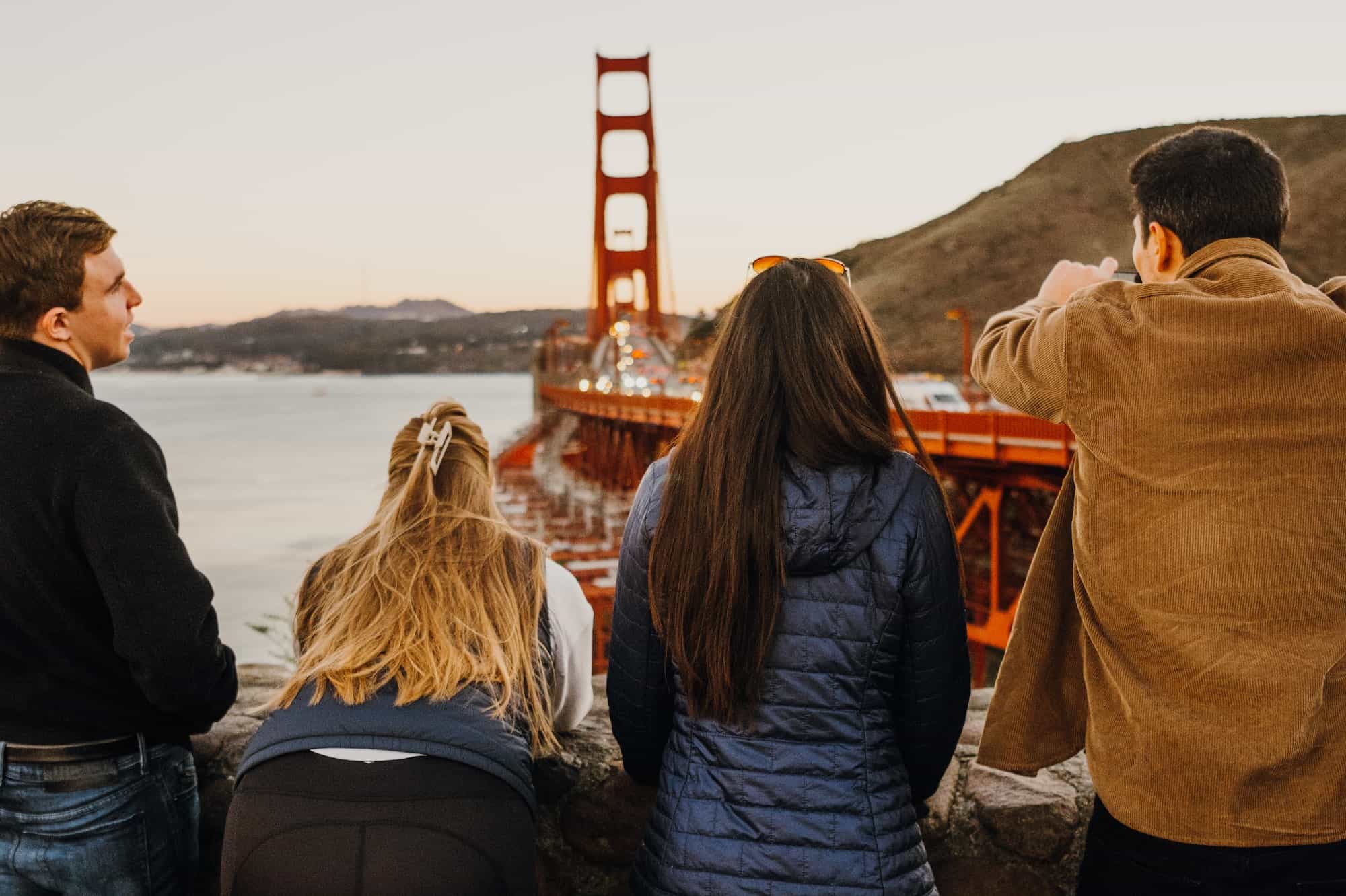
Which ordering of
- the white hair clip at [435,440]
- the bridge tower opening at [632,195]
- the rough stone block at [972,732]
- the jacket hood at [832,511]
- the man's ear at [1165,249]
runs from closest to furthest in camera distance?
the jacket hood at [832,511], the man's ear at [1165,249], the white hair clip at [435,440], the rough stone block at [972,732], the bridge tower opening at [632,195]

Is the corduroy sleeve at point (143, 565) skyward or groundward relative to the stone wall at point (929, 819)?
skyward

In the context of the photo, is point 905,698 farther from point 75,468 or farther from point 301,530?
point 301,530

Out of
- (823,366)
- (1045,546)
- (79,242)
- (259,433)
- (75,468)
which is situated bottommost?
(259,433)

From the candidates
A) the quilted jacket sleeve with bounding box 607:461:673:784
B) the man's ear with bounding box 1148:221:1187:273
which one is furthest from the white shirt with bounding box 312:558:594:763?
the man's ear with bounding box 1148:221:1187:273

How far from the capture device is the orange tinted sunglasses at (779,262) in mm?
1802

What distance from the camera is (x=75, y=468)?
1.81 m

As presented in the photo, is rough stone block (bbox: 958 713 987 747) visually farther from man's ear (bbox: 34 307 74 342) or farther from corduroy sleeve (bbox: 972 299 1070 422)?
man's ear (bbox: 34 307 74 342)

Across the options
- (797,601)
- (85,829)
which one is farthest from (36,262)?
(797,601)

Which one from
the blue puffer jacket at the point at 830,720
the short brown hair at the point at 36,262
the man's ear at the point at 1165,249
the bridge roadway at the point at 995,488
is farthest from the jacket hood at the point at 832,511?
the bridge roadway at the point at 995,488

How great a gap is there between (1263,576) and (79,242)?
209cm

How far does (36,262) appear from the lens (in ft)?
6.45

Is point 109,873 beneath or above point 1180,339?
beneath

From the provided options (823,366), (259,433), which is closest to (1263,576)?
(823,366)

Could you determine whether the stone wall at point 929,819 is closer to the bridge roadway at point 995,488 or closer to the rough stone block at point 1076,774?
the rough stone block at point 1076,774
